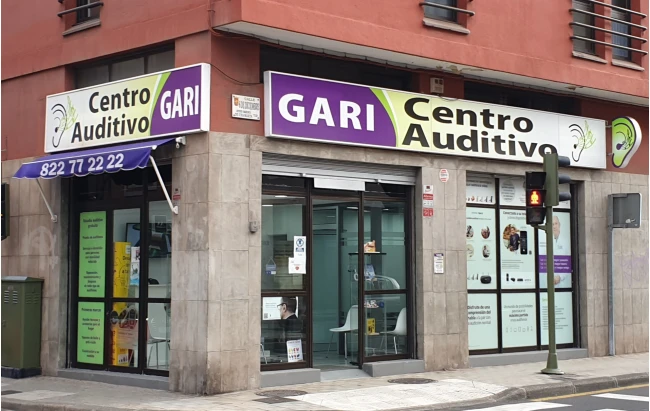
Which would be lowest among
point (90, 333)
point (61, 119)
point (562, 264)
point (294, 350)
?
point (294, 350)

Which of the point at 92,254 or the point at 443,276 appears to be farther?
the point at 443,276

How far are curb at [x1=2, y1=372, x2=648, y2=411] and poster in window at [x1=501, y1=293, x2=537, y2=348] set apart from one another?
2410mm

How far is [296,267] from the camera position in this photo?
13930 millimetres

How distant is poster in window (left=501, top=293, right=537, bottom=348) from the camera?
16609 millimetres

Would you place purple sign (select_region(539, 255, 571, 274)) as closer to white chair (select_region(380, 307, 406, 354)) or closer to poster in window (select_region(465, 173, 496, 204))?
poster in window (select_region(465, 173, 496, 204))

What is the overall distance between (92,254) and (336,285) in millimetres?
3981

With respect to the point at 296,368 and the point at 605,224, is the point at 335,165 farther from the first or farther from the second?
the point at 605,224

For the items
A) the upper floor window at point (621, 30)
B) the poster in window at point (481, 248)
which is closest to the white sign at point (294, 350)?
the poster in window at point (481, 248)

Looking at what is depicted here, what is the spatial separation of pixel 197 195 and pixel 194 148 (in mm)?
667

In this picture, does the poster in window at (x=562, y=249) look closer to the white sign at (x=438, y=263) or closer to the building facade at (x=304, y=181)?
the building facade at (x=304, y=181)

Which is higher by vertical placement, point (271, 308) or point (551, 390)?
point (271, 308)

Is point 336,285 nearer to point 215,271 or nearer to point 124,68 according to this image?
point 215,271

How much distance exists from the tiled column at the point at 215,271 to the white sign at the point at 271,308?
44 centimetres

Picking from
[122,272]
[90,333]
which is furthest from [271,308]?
[90,333]
